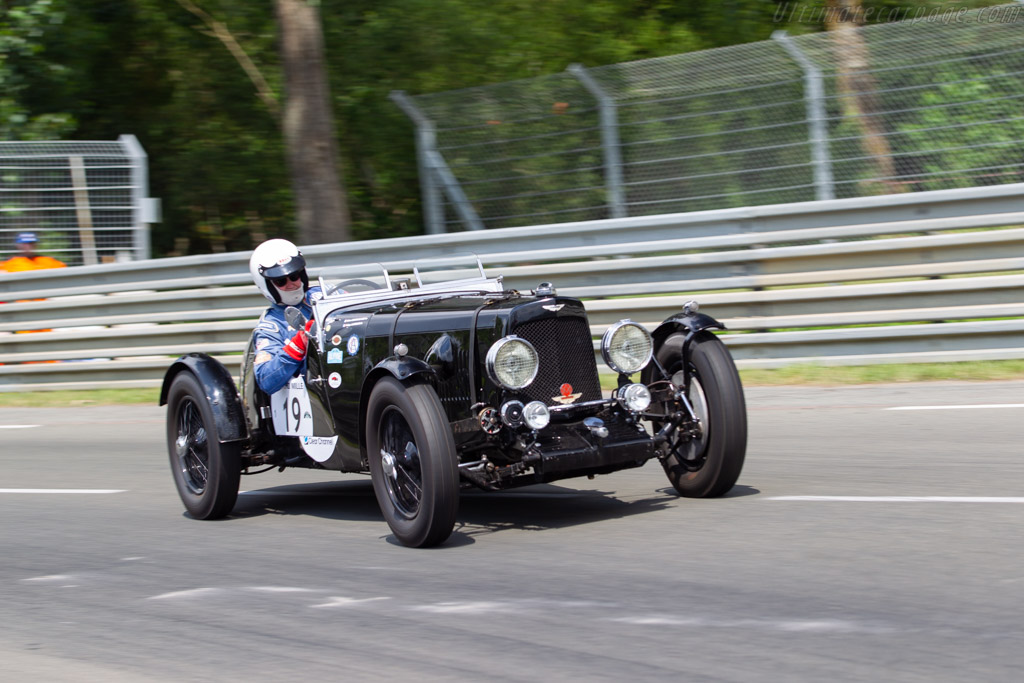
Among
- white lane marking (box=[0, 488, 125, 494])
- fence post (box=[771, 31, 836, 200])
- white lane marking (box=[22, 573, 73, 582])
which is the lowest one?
white lane marking (box=[22, 573, 73, 582])

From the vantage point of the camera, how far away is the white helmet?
6.79m

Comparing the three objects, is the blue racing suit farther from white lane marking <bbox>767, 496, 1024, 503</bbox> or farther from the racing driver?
white lane marking <bbox>767, 496, 1024, 503</bbox>

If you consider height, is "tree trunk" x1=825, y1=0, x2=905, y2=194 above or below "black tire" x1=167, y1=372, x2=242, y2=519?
above

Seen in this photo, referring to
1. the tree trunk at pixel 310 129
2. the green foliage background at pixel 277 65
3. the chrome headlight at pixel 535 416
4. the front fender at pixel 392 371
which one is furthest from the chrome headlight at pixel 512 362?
the green foliage background at pixel 277 65

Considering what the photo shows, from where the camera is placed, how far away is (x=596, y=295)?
10969 mm

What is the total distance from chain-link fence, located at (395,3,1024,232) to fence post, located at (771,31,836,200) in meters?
0.01

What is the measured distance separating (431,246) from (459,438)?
6129 mm

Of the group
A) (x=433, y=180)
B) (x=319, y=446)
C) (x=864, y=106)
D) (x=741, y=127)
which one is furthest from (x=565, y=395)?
(x=433, y=180)

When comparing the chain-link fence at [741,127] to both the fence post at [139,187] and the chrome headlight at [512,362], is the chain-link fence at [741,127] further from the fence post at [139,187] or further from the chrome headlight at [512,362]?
the chrome headlight at [512,362]

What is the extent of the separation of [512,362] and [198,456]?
92.1 inches

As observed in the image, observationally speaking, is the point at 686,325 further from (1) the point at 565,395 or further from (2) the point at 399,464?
(2) the point at 399,464

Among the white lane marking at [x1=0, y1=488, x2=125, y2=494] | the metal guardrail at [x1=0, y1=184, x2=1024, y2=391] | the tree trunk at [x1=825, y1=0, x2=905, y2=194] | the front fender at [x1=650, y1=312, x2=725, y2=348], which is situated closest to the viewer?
the front fender at [x1=650, y1=312, x2=725, y2=348]

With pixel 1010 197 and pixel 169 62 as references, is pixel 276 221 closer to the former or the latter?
pixel 169 62

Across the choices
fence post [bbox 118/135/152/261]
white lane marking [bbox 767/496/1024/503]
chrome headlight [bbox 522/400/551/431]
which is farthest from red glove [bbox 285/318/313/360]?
fence post [bbox 118/135/152/261]
